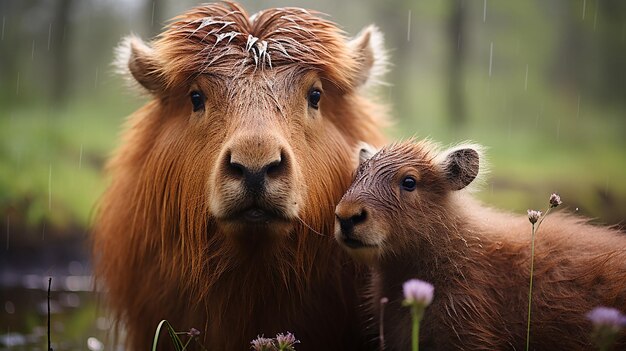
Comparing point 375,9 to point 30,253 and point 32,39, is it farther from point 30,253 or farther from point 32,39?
point 30,253

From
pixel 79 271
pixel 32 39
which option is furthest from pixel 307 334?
pixel 32 39

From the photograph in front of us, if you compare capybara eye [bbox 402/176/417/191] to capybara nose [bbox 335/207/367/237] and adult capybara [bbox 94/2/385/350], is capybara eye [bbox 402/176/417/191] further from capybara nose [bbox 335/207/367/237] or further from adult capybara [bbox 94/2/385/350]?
adult capybara [bbox 94/2/385/350]

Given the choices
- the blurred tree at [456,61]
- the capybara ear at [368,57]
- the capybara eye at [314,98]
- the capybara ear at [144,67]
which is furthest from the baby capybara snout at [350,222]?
the blurred tree at [456,61]

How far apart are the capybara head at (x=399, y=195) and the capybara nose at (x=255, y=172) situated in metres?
0.35

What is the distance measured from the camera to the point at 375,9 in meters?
24.5

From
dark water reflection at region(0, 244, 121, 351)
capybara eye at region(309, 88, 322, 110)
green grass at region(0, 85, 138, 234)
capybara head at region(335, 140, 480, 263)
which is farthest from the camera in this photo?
green grass at region(0, 85, 138, 234)

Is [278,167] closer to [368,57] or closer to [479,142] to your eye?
[368,57]

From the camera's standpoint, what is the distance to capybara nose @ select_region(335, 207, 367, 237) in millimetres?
3723

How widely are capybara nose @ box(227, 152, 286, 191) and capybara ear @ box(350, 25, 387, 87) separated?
1.39 metres

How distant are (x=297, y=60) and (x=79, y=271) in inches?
302

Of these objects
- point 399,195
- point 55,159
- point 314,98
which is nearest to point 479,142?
point 55,159

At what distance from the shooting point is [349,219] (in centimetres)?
373

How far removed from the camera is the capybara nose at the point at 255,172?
3.65m

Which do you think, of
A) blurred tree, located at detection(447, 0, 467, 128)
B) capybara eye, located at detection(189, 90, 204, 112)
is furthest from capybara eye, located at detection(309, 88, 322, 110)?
blurred tree, located at detection(447, 0, 467, 128)
